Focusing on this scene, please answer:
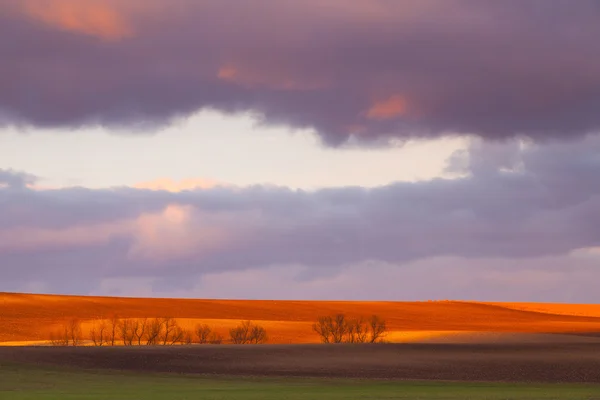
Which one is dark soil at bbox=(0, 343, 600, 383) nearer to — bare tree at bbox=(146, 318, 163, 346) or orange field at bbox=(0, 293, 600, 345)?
bare tree at bbox=(146, 318, 163, 346)

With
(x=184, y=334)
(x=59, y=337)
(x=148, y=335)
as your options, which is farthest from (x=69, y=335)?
(x=184, y=334)

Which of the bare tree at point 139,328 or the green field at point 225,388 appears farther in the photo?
the bare tree at point 139,328

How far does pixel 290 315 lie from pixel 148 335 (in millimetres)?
40393

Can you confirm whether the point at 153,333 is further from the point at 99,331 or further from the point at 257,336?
the point at 99,331

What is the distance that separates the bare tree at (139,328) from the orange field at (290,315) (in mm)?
4967

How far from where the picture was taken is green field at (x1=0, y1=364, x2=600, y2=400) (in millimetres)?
36875

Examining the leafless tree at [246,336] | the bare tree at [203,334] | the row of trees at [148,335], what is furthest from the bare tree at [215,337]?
the leafless tree at [246,336]

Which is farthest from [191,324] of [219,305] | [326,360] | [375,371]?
[375,371]

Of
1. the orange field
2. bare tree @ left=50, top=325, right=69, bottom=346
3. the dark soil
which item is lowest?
the dark soil

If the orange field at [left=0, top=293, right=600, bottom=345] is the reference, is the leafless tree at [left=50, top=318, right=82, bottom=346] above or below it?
below

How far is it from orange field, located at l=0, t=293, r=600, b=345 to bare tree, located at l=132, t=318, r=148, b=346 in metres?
4.97

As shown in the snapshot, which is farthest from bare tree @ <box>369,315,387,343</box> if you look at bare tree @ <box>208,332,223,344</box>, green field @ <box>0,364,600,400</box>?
green field @ <box>0,364,600,400</box>

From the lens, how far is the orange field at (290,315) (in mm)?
100500

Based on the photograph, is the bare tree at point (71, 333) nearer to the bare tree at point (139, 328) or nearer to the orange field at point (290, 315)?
the orange field at point (290, 315)
